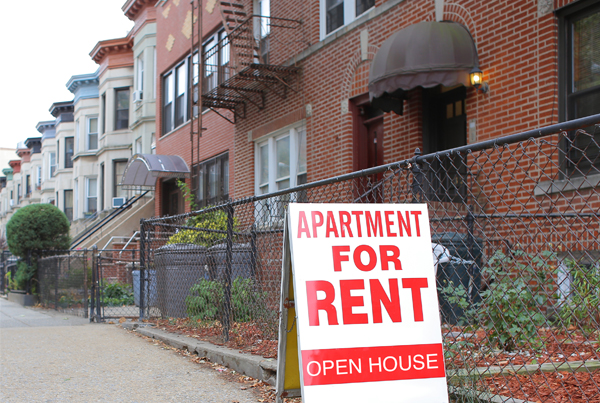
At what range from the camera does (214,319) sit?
24.5 ft

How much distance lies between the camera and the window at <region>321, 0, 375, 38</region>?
1138 centimetres

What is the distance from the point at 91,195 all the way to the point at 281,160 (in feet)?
76.1

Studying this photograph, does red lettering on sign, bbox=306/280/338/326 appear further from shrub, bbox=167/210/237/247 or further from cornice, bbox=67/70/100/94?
cornice, bbox=67/70/100/94

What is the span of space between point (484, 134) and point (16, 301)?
45.2ft

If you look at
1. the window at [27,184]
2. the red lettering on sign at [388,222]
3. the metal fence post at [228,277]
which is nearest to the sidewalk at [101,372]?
the metal fence post at [228,277]

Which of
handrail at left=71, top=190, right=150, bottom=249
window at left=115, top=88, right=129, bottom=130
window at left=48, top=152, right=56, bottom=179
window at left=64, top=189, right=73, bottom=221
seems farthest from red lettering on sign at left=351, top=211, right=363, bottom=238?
window at left=48, top=152, right=56, bottom=179

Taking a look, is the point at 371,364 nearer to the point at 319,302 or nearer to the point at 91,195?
the point at 319,302

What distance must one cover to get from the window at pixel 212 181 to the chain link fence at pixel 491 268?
6.54m

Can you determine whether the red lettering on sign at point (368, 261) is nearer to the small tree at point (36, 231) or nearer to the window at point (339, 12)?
the window at point (339, 12)

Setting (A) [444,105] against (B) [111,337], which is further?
(A) [444,105]

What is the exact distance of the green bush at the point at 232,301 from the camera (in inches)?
266

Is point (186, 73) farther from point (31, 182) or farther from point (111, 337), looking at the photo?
point (31, 182)

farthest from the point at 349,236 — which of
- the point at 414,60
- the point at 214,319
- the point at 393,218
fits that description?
the point at 414,60

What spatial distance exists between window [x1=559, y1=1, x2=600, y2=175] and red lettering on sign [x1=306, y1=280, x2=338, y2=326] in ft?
17.3
